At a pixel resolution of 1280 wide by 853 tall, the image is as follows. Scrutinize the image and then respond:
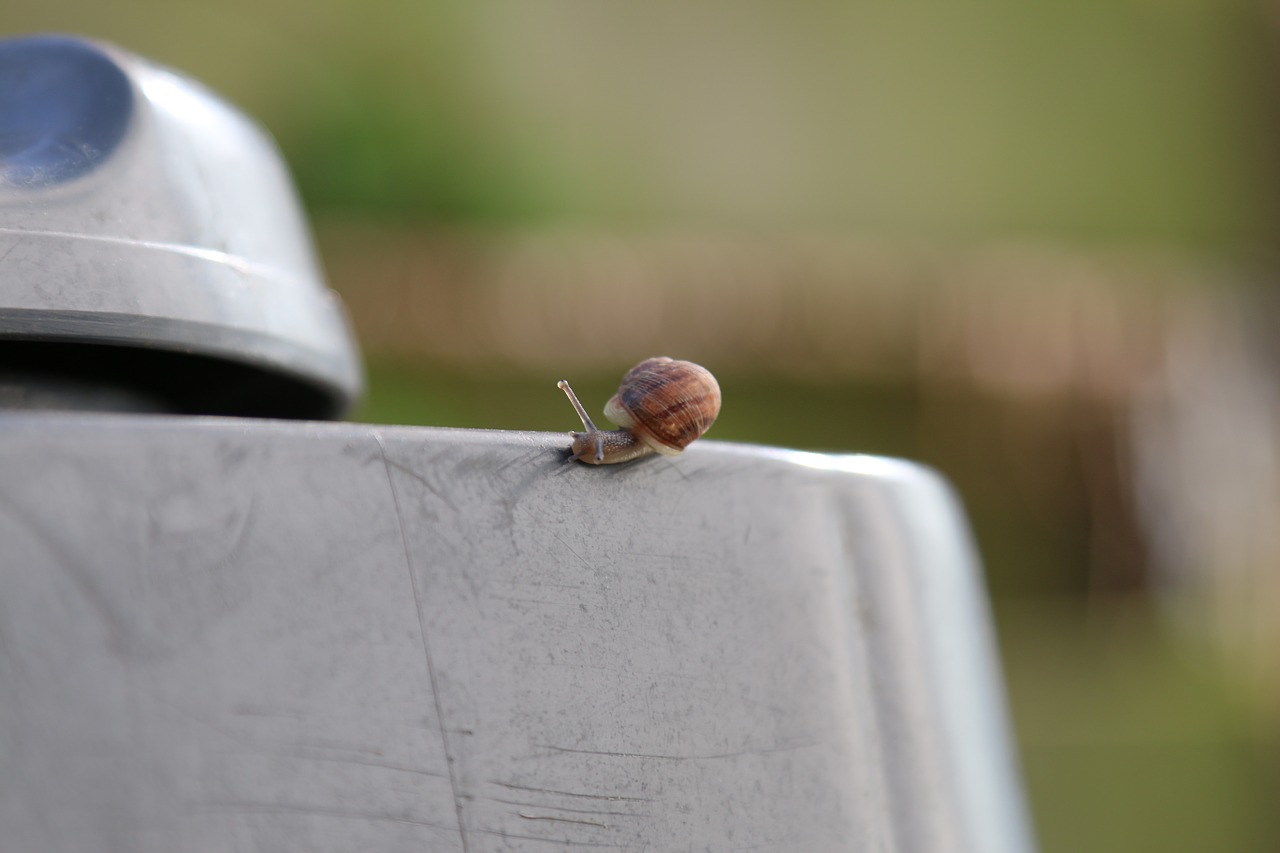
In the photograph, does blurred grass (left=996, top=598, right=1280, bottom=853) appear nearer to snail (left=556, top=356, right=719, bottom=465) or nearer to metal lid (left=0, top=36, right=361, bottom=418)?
snail (left=556, top=356, right=719, bottom=465)

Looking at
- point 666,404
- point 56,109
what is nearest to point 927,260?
point 666,404

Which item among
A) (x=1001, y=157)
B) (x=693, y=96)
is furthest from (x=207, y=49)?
(x=1001, y=157)

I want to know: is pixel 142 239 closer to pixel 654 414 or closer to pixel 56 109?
pixel 56 109

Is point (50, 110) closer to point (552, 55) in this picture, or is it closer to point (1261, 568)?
point (552, 55)

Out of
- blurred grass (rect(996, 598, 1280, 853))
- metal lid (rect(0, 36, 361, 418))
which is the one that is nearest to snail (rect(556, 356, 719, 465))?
metal lid (rect(0, 36, 361, 418))

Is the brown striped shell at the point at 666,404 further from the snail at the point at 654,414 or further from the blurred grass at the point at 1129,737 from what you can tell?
the blurred grass at the point at 1129,737

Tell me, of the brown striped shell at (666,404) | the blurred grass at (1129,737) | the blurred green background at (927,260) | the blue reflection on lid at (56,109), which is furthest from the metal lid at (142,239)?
the blurred grass at (1129,737)
